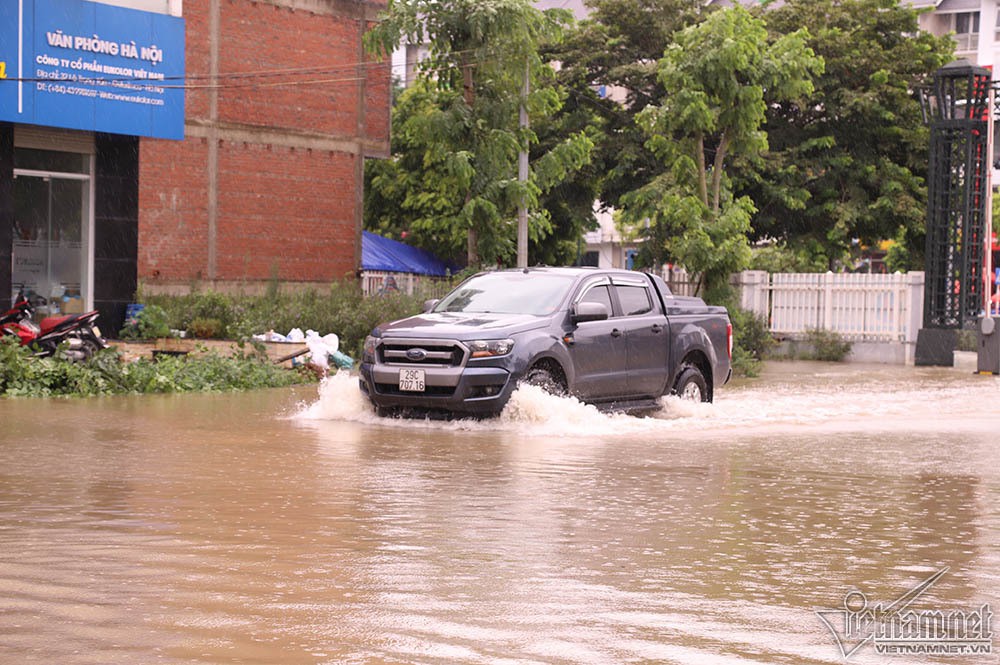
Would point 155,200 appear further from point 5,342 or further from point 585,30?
point 585,30

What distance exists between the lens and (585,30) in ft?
145

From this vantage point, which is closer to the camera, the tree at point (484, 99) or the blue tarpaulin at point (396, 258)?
the tree at point (484, 99)

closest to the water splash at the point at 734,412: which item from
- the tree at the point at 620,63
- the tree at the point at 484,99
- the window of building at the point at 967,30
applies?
the tree at the point at 484,99

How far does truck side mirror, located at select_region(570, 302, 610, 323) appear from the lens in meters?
15.0

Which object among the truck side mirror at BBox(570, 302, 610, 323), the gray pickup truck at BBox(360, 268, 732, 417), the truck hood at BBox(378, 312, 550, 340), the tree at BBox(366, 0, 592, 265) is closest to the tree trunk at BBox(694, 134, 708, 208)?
the tree at BBox(366, 0, 592, 265)

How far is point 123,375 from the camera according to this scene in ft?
60.9

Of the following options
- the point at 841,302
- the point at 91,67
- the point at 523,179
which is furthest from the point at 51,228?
the point at 841,302

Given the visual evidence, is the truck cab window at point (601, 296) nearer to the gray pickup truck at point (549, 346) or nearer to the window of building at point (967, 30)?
the gray pickup truck at point (549, 346)

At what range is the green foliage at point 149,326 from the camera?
25.1 meters

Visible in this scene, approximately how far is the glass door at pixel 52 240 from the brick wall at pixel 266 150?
7.36 ft

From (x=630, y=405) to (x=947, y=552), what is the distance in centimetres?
818

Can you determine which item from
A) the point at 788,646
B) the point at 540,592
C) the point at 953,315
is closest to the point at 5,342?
the point at 540,592

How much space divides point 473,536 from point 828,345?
25.5 meters

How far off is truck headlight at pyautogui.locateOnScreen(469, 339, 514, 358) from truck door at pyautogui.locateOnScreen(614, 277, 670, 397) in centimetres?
205
